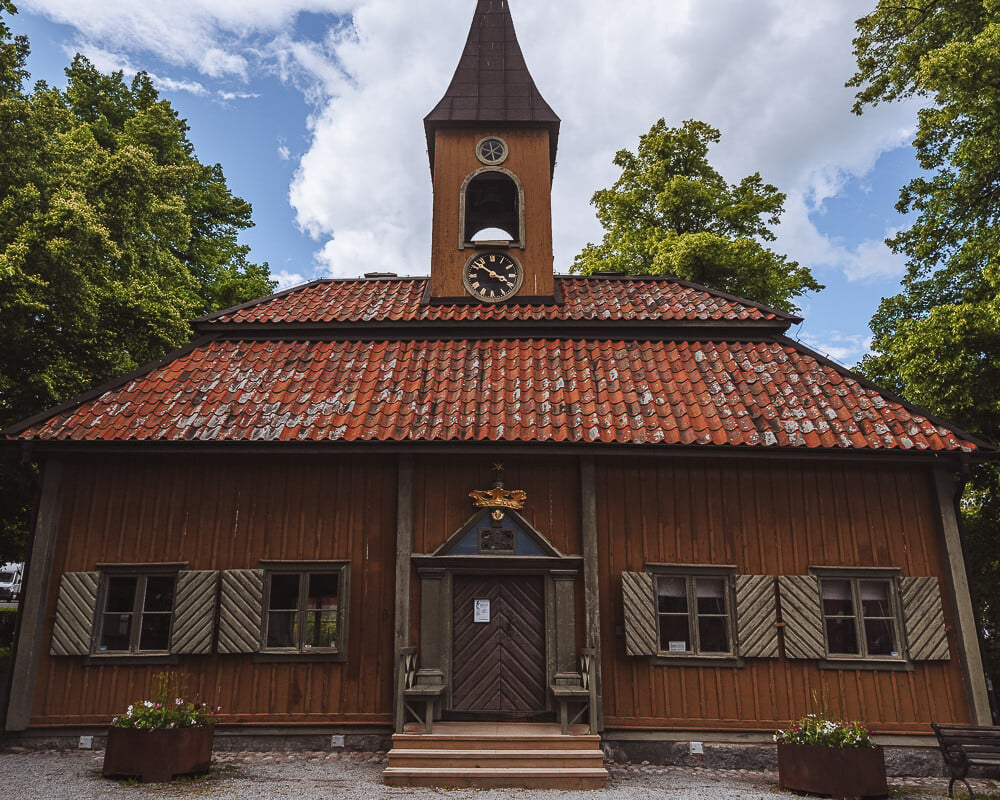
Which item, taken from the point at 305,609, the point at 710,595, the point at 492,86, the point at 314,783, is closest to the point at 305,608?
the point at 305,609

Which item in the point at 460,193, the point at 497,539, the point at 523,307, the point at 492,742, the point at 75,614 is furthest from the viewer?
the point at 460,193

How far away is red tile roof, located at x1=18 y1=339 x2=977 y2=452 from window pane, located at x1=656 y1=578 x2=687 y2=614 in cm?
200

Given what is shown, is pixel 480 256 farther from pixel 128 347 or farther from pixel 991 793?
pixel 991 793

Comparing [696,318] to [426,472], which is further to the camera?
[696,318]

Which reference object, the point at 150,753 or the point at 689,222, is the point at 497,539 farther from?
the point at 689,222

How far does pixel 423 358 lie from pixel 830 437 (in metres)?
6.22

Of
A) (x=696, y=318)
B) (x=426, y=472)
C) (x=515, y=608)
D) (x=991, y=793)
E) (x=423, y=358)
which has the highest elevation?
(x=696, y=318)

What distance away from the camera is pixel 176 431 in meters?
9.34

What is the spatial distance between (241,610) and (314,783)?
103 inches

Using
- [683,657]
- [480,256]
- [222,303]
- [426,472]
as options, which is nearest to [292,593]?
[426,472]

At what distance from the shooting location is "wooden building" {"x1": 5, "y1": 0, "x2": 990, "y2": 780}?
29.0ft

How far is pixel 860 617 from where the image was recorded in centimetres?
899

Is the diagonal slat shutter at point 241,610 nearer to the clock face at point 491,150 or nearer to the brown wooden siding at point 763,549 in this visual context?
the brown wooden siding at point 763,549

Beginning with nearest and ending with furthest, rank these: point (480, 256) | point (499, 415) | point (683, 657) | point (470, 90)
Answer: point (683, 657), point (499, 415), point (480, 256), point (470, 90)
